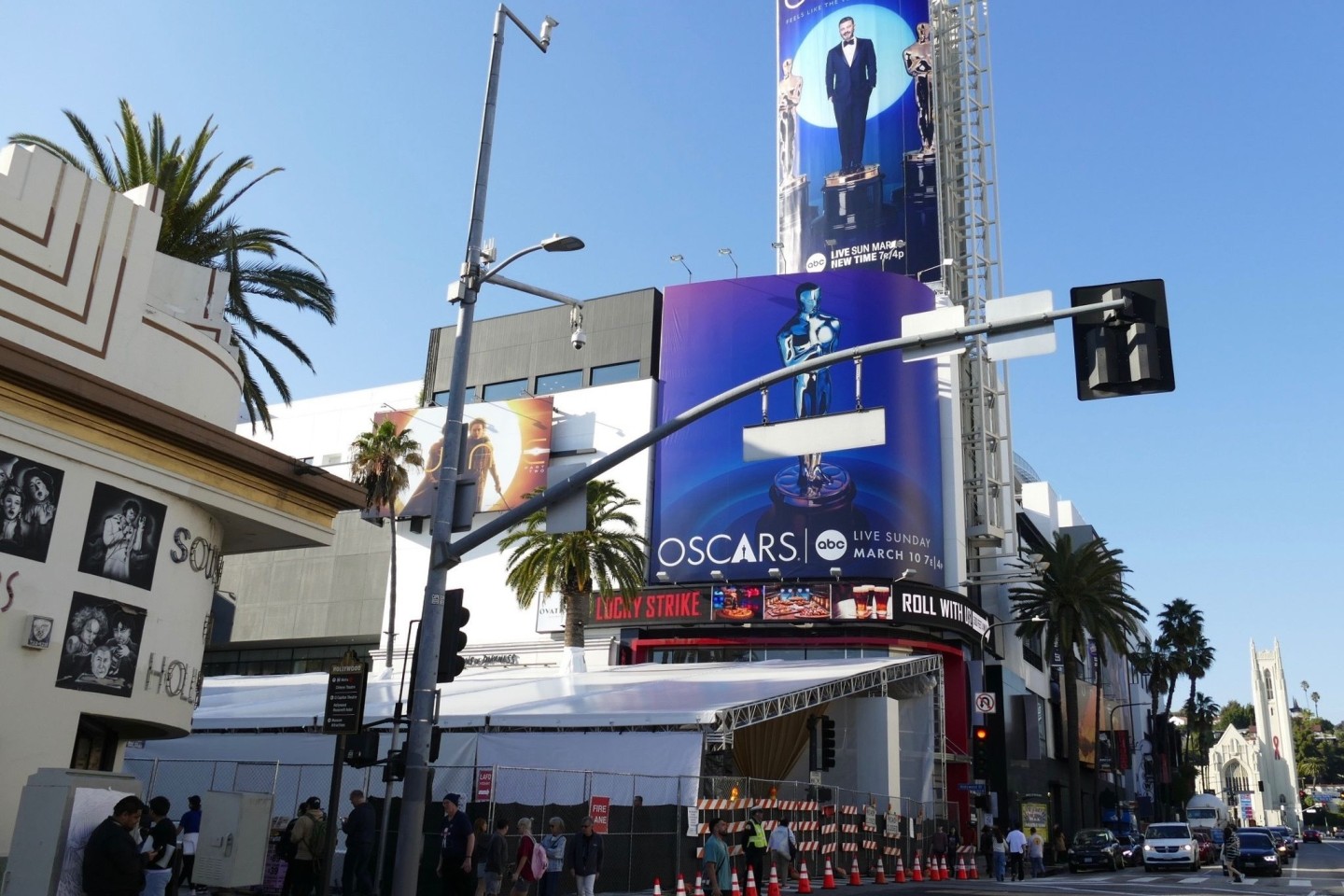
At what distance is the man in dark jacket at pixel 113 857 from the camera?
10.8 metres

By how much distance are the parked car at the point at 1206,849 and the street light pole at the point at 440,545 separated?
1744 inches

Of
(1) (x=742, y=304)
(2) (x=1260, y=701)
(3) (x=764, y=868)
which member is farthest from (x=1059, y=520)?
(2) (x=1260, y=701)

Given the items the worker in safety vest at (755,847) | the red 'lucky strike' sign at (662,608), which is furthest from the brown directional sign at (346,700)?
the red 'lucky strike' sign at (662,608)

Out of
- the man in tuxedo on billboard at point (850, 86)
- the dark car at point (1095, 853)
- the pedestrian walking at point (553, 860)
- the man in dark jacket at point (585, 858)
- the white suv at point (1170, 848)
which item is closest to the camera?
the man in dark jacket at point (585, 858)

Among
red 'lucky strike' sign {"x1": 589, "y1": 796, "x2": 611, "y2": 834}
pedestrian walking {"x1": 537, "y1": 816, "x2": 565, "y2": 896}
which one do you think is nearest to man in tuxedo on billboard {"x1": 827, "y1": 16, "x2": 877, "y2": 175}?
red 'lucky strike' sign {"x1": 589, "y1": 796, "x2": 611, "y2": 834}

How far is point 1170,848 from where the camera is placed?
4141 centimetres

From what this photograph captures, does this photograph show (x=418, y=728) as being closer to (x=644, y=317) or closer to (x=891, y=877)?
(x=891, y=877)

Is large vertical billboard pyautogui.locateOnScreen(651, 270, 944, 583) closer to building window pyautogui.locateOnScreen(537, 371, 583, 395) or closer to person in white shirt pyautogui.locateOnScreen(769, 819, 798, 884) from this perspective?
building window pyautogui.locateOnScreen(537, 371, 583, 395)

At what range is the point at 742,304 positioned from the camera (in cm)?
5406

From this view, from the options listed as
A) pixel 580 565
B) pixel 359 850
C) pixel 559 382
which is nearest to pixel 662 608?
pixel 580 565

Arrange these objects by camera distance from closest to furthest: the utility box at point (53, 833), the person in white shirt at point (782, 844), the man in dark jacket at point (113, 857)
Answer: the man in dark jacket at point (113, 857)
the utility box at point (53, 833)
the person in white shirt at point (782, 844)

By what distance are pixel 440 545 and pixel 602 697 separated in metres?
17.6

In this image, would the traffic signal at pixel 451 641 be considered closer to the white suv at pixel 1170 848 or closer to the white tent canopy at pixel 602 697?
the white tent canopy at pixel 602 697

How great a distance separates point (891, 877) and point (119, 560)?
25036mm
